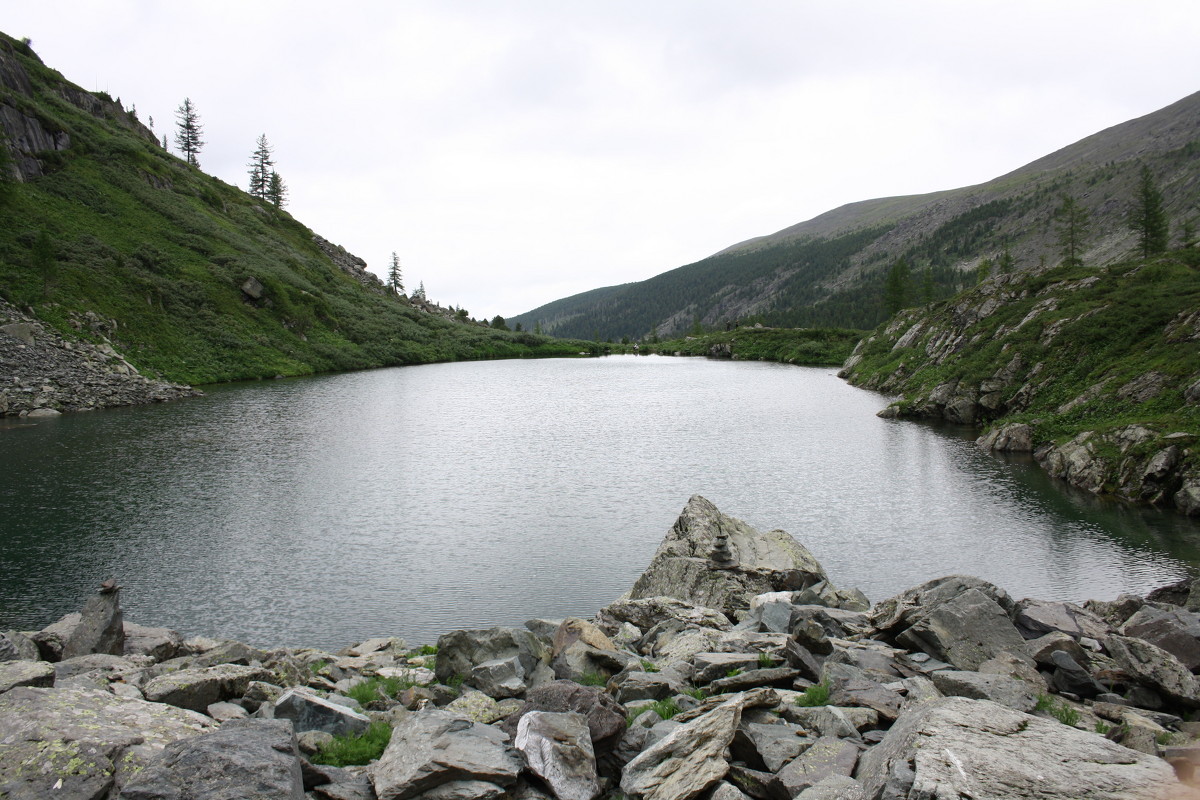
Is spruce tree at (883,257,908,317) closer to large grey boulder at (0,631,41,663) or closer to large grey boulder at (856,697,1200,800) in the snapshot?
large grey boulder at (856,697,1200,800)

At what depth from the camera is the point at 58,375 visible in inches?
2420

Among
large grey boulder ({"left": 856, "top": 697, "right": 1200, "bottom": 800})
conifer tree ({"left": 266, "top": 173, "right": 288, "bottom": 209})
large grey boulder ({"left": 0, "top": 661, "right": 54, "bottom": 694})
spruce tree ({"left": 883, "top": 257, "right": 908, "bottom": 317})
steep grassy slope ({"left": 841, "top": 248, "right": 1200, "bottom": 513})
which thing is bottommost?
large grey boulder ({"left": 856, "top": 697, "right": 1200, "bottom": 800})

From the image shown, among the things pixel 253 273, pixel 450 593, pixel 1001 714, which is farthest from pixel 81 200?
pixel 1001 714

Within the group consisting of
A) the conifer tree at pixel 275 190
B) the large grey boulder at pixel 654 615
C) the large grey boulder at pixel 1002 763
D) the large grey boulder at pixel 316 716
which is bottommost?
the large grey boulder at pixel 654 615

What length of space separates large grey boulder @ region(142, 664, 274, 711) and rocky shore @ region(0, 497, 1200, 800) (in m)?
0.04

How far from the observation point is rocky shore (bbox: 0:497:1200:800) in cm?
778

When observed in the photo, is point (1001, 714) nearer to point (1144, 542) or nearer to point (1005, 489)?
point (1144, 542)

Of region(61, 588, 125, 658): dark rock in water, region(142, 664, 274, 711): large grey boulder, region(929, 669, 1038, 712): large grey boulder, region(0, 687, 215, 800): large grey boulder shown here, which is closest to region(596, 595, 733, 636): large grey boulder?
region(929, 669, 1038, 712): large grey boulder

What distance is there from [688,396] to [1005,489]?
4957 cm

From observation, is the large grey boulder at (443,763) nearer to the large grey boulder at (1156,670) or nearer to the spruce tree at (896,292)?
the large grey boulder at (1156,670)

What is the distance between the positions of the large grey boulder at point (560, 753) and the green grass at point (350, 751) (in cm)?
232

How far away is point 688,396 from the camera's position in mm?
84312

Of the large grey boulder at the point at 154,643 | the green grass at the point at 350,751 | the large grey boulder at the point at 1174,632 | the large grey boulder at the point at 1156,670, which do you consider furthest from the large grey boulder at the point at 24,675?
Result: the large grey boulder at the point at 1174,632

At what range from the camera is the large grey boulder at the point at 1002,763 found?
696 centimetres
